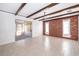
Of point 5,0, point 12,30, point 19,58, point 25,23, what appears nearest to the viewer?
point 19,58

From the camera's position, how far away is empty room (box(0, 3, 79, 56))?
13.1ft

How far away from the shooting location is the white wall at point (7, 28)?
5561mm

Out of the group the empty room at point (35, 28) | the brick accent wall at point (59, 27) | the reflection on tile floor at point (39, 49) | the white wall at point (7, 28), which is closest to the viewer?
the reflection on tile floor at point (39, 49)

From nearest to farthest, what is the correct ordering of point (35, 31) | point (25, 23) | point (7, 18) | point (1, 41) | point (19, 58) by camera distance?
point (19, 58) → point (1, 41) → point (7, 18) → point (25, 23) → point (35, 31)

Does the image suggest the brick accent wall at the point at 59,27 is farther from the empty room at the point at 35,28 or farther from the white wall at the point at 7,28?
the white wall at the point at 7,28

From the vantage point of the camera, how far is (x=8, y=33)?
6.09m

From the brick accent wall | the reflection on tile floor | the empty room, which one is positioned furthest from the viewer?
the brick accent wall

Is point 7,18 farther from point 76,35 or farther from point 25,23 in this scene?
point 76,35

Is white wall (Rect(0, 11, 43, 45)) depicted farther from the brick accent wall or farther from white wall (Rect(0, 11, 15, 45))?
the brick accent wall

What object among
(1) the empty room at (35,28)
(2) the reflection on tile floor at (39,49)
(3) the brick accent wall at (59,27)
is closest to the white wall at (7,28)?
(1) the empty room at (35,28)

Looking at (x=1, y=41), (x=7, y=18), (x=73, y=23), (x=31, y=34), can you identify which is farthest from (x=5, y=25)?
(x=73, y=23)

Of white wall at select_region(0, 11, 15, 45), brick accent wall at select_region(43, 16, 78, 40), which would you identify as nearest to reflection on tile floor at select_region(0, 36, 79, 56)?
white wall at select_region(0, 11, 15, 45)

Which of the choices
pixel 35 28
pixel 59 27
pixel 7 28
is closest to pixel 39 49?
pixel 7 28

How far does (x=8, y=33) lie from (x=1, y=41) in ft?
2.69
